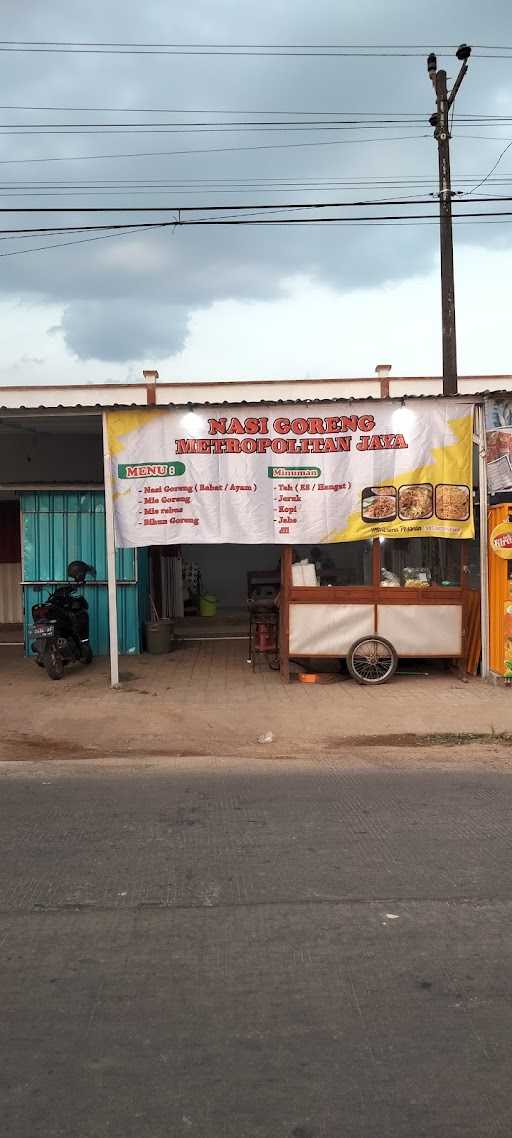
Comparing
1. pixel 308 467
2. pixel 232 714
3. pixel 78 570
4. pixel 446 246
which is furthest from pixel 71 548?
pixel 446 246

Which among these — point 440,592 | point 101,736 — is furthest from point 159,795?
point 440,592

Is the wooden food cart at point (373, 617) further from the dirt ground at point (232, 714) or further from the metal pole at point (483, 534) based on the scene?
the dirt ground at point (232, 714)

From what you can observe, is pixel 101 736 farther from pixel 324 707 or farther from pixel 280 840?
pixel 280 840

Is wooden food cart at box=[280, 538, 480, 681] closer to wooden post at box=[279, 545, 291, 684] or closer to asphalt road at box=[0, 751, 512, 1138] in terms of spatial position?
wooden post at box=[279, 545, 291, 684]

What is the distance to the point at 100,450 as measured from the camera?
50.1ft

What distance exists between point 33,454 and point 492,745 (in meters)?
10.3

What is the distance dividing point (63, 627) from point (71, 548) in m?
1.68

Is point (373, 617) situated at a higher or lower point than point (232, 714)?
higher

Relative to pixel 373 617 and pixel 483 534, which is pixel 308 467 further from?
pixel 483 534

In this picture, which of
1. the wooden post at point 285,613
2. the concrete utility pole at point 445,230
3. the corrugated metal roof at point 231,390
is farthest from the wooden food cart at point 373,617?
the corrugated metal roof at point 231,390

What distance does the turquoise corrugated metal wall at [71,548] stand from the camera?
13.2m

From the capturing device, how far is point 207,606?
18703 mm

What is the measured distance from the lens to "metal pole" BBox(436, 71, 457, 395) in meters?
13.0

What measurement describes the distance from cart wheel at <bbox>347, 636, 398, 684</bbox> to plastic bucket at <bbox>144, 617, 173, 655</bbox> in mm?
3803
